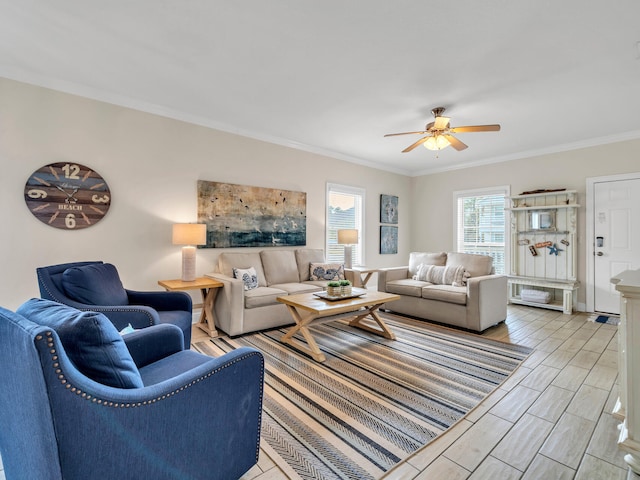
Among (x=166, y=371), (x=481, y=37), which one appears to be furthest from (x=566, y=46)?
(x=166, y=371)

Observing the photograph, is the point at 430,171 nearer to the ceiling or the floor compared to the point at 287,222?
nearer to the ceiling

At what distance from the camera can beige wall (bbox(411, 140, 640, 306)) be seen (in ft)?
14.6

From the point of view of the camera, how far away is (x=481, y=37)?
7.49ft

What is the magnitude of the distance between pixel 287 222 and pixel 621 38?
385 cm

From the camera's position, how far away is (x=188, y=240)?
11.3 feet

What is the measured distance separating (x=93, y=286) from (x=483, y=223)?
5.93 meters

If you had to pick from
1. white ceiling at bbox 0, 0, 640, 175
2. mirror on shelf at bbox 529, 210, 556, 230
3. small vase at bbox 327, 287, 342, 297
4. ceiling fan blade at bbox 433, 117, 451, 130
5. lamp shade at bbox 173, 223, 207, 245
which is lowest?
small vase at bbox 327, 287, 342, 297

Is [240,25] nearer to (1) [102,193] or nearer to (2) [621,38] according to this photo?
(1) [102,193]

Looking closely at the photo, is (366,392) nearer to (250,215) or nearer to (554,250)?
(250,215)

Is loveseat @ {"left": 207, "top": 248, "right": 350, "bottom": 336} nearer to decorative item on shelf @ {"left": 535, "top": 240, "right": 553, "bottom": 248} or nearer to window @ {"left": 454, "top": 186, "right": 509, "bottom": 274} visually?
window @ {"left": 454, "top": 186, "right": 509, "bottom": 274}

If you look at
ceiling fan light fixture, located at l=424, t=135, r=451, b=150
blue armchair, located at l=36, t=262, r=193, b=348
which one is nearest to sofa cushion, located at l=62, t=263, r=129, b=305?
blue armchair, located at l=36, t=262, r=193, b=348

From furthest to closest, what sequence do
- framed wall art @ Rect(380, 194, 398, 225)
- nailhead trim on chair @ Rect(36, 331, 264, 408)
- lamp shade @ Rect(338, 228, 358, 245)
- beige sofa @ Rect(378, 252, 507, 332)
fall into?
framed wall art @ Rect(380, 194, 398, 225), lamp shade @ Rect(338, 228, 358, 245), beige sofa @ Rect(378, 252, 507, 332), nailhead trim on chair @ Rect(36, 331, 264, 408)

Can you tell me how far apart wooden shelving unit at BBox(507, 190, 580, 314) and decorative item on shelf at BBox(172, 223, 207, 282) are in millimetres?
4841

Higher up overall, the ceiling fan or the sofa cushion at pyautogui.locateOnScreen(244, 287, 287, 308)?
the ceiling fan
